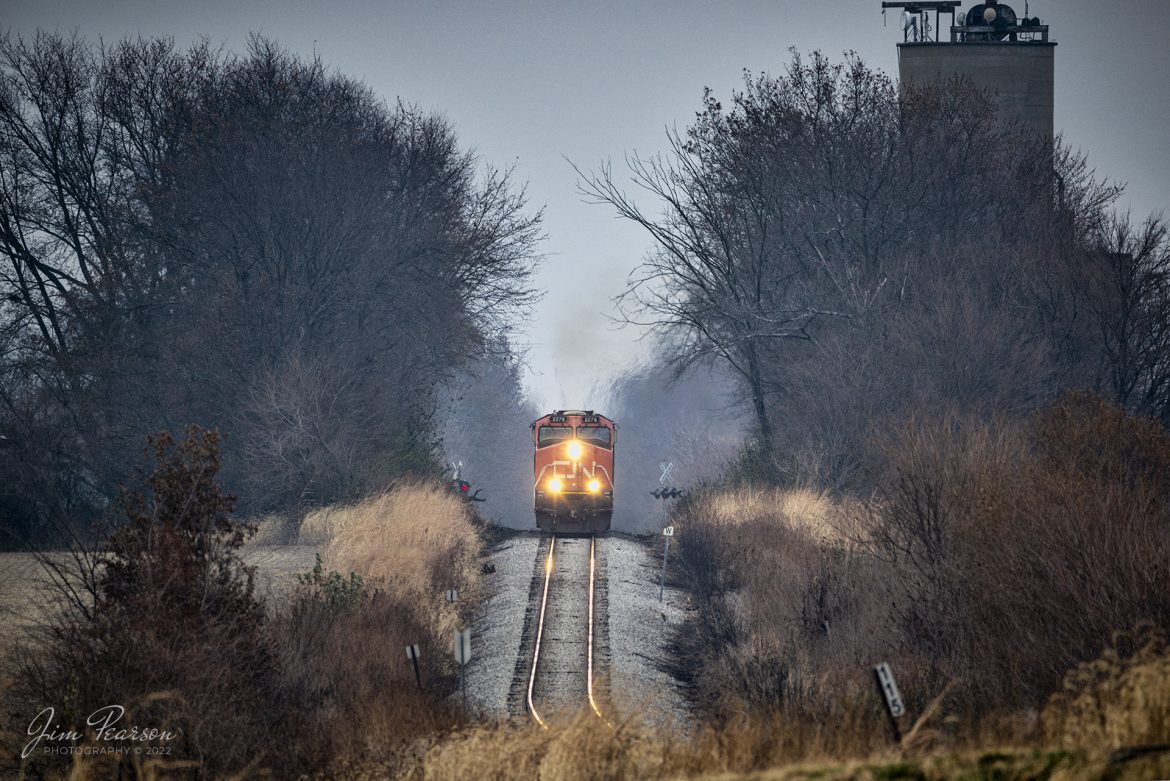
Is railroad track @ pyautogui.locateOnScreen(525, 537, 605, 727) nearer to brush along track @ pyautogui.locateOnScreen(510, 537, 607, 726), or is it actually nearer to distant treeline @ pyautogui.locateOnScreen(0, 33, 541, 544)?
brush along track @ pyautogui.locateOnScreen(510, 537, 607, 726)

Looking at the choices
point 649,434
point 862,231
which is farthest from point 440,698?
point 649,434

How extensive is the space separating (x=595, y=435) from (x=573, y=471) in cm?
127

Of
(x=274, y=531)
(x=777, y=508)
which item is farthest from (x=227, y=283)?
(x=777, y=508)

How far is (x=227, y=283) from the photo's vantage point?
111ft

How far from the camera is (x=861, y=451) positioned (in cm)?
3192

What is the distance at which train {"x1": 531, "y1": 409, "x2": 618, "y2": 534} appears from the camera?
108 feet

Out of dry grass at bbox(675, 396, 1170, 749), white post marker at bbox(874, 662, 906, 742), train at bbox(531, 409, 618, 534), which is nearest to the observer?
white post marker at bbox(874, 662, 906, 742)

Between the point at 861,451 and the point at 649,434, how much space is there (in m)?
86.6

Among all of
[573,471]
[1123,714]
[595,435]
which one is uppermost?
[595,435]

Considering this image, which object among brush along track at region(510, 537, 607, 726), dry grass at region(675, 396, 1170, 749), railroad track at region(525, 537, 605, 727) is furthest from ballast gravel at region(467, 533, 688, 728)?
dry grass at region(675, 396, 1170, 749)

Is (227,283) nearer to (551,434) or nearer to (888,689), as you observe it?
(551,434)

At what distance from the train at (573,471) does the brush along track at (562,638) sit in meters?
3.15

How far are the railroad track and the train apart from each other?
9.75 feet

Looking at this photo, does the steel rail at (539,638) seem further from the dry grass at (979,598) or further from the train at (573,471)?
the dry grass at (979,598)
